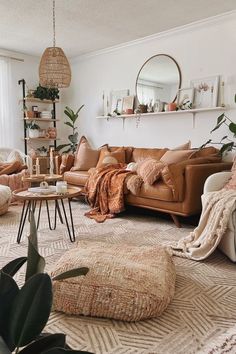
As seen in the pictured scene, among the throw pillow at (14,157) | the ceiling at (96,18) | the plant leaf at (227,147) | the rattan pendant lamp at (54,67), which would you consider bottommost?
the throw pillow at (14,157)

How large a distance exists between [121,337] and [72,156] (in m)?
3.65

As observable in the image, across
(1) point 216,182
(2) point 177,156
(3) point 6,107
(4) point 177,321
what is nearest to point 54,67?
(2) point 177,156

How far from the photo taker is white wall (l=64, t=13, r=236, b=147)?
376 cm

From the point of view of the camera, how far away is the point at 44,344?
0.65 metres

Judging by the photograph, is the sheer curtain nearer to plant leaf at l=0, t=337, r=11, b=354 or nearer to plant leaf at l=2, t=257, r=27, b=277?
plant leaf at l=2, t=257, r=27, b=277

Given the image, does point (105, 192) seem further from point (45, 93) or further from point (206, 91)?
point (45, 93)

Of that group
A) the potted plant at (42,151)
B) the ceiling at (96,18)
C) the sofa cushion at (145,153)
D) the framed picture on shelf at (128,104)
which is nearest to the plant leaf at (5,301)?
the ceiling at (96,18)

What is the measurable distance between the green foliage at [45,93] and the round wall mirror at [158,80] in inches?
67.2

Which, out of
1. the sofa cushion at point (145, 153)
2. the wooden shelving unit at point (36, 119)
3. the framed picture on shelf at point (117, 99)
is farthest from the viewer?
the wooden shelving unit at point (36, 119)

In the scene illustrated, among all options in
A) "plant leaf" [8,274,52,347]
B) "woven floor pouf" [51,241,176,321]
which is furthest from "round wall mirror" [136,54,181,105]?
"plant leaf" [8,274,52,347]

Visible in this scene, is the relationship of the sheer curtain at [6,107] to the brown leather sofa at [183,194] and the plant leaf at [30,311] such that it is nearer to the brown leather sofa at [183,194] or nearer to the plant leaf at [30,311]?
the brown leather sofa at [183,194]

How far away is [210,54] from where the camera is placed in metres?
3.88

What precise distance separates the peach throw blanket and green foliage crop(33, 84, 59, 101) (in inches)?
89.8

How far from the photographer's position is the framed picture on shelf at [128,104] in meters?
4.79
